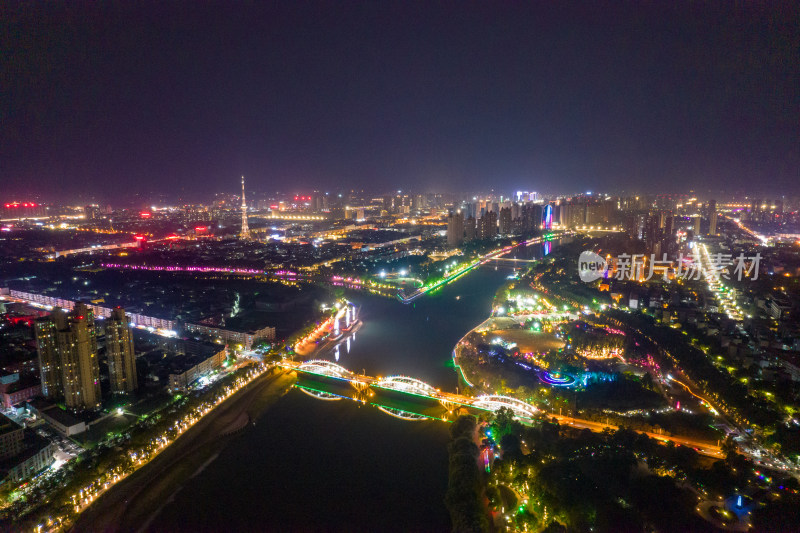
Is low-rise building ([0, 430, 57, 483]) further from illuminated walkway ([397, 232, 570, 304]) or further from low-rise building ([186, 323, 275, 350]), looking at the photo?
illuminated walkway ([397, 232, 570, 304])

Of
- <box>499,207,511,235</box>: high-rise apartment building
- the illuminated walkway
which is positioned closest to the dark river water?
the illuminated walkway

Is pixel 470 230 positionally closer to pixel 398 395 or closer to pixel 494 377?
pixel 494 377

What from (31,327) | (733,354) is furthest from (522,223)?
(31,327)

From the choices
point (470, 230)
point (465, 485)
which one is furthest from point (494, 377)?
point (470, 230)

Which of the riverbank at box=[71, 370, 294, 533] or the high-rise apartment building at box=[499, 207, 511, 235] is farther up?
the high-rise apartment building at box=[499, 207, 511, 235]

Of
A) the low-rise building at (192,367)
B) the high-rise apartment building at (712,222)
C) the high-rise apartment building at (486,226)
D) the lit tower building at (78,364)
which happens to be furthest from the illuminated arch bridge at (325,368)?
the high-rise apartment building at (712,222)

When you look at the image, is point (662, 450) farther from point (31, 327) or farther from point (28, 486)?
point (31, 327)
